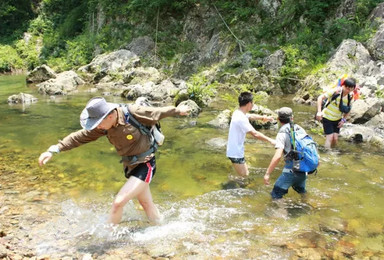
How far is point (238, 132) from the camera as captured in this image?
5.92 meters

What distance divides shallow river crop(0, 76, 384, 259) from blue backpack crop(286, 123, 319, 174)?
0.75m

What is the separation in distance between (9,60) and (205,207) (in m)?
34.9

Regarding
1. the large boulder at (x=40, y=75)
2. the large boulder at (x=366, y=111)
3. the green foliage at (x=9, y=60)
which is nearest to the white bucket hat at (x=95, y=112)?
the large boulder at (x=366, y=111)

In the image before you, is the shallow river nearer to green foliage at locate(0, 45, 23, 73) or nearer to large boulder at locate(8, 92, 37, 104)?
large boulder at locate(8, 92, 37, 104)

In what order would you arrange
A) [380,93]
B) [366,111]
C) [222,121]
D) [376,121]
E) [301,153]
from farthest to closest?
[380,93], [222,121], [366,111], [376,121], [301,153]

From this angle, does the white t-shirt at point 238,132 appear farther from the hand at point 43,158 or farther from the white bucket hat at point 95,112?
the hand at point 43,158

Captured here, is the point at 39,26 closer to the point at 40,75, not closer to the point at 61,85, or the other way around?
the point at 40,75

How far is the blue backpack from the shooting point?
194 inches

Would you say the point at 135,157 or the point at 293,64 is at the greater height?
the point at 293,64

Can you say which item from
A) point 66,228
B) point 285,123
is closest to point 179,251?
point 66,228

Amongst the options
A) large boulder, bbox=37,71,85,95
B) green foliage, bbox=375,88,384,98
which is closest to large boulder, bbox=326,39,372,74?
green foliage, bbox=375,88,384,98

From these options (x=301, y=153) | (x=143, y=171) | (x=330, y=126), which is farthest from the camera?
(x=330, y=126)

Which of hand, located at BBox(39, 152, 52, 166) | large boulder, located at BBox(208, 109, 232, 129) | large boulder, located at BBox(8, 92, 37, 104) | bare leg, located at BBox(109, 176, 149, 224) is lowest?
large boulder, located at BBox(8, 92, 37, 104)

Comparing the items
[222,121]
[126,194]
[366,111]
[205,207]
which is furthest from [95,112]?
[366,111]
